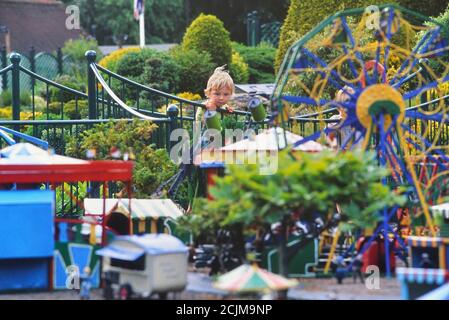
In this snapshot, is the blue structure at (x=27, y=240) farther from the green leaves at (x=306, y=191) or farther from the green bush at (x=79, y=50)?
the green bush at (x=79, y=50)

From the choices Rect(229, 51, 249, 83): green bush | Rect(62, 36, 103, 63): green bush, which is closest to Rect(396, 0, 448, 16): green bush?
Rect(229, 51, 249, 83): green bush

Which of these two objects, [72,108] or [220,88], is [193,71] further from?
[220,88]

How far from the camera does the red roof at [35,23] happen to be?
169 feet

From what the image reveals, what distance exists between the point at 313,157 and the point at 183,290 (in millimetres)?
1052

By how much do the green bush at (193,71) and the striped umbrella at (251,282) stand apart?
19.5m

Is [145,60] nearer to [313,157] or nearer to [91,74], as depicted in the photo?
[91,74]

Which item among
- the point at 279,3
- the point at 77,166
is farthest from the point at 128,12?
the point at 77,166

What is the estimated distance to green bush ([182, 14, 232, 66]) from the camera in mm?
27438

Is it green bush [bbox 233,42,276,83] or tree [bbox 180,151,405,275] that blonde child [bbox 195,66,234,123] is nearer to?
tree [bbox 180,151,405,275]

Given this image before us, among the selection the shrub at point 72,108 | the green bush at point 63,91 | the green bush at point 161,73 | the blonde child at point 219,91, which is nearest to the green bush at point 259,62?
the green bush at point 63,91

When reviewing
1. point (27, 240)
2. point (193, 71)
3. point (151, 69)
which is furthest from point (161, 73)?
point (27, 240)

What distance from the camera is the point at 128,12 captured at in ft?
179

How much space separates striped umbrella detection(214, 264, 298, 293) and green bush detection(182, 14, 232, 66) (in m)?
21.6

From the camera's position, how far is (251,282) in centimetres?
570
